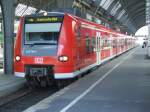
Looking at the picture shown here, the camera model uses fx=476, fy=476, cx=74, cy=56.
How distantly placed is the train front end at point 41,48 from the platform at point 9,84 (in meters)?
0.52

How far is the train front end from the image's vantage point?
16.9m

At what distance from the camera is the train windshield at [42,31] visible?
17.2m

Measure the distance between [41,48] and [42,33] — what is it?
0.59 meters

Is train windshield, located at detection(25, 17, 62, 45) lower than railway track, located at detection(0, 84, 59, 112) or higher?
higher

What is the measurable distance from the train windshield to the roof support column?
3830 millimetres

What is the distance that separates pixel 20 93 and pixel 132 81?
4475 mm

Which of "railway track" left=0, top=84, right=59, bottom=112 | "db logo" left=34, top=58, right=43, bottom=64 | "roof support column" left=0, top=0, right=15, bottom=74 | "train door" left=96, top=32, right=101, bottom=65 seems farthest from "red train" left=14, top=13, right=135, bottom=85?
"train door" left=96, top=32, right=101, bottom=65

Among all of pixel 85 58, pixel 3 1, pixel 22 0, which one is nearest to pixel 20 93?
pixel 85 58

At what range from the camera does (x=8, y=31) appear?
21.4 meters

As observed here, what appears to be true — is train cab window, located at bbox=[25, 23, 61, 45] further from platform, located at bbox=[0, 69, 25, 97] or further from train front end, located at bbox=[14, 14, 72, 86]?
platform, located at bbox=[0, 69, 25, 97]

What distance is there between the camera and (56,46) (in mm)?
17031

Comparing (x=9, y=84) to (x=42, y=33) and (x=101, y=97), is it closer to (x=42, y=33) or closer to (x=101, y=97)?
(x=42, y=33)

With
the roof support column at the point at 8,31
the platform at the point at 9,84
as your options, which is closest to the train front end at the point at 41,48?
the platform at the point at 9,84

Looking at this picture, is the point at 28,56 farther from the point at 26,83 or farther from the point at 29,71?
the point at 26,83
